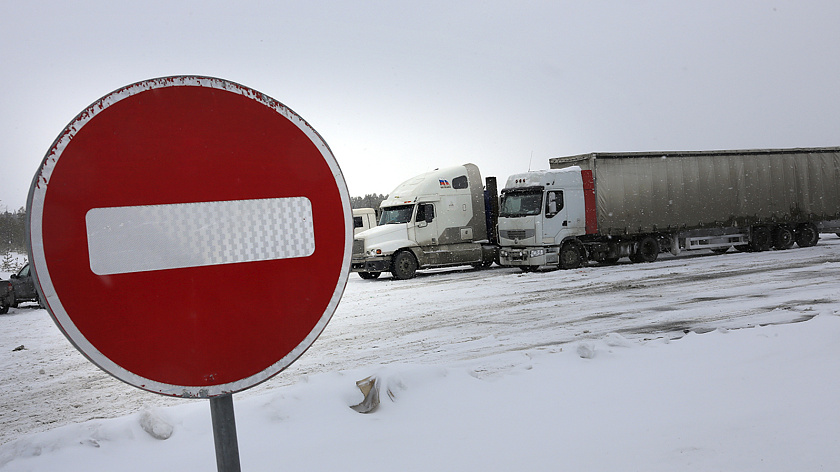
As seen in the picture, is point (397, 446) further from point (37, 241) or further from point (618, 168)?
point (618, 168)

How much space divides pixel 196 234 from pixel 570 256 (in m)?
18.7

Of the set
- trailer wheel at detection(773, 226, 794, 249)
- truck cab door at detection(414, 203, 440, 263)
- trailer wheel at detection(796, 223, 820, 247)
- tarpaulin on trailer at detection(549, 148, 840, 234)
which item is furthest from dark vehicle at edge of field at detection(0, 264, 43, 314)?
trailer wheel at detection(796, 223, 820, 247)

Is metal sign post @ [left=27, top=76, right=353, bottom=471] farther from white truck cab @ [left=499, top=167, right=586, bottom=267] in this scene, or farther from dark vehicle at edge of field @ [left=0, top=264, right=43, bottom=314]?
dark vehicle at edge of field @ [left=0, top=264, right=43, bottom=314]

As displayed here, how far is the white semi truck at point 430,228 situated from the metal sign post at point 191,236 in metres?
17.5

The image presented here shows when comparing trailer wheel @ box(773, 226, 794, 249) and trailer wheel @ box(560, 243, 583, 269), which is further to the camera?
trailer wheel @ box(773, 226, 794, 249)

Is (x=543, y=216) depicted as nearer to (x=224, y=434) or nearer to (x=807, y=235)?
(x=807, y=235)

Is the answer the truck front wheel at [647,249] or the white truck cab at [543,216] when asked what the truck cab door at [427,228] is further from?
the truck front wheel at [647,249]

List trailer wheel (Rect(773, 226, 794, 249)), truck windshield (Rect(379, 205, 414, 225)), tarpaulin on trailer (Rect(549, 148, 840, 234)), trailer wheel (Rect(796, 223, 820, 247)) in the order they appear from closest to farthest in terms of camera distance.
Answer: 1. truck windshield (Rect(379, 205, 414, 225))
2. tarpaulin on trailer (Rect(549, 148, 840, 234))
3. trailer wheel (Rect(773, 226, 794, 249))
4. trailer wheel (Rect(796, 223, 820, 247))

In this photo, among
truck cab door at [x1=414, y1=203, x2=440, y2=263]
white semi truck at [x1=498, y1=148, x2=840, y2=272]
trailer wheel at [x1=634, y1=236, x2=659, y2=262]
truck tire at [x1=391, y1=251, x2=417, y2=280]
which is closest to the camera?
white semi truck at [x1=498, y1=148, x2=840, y2=272]

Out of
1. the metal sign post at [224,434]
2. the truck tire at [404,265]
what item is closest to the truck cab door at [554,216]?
the truck tire at [404,265]

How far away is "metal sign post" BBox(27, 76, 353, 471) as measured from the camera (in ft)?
3.58

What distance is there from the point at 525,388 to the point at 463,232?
1565 cm

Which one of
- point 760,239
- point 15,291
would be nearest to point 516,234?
point 760,239

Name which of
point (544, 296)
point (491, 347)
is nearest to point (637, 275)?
point (544, 296)
